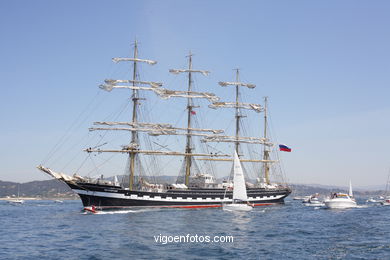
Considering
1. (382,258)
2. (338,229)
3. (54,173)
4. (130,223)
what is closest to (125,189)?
(54,173)

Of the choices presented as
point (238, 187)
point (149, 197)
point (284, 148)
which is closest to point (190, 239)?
point (238, 187)

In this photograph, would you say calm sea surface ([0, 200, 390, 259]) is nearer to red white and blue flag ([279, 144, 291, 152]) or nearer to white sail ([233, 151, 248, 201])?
white sail ([233, 151, 248, 201])

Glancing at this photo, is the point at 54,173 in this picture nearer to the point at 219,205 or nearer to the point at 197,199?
the point at 197,199

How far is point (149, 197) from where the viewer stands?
64188 mm

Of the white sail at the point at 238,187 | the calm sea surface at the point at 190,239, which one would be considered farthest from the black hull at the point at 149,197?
the calm sea surface at the point at 190,239

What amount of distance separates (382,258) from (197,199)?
151 feet

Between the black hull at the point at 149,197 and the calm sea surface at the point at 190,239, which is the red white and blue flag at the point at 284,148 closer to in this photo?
the black hull at the point at 149,197

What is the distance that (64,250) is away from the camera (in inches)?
1081

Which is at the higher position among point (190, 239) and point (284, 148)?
point (284, 148)

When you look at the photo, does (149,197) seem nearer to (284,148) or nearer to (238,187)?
(238,187)

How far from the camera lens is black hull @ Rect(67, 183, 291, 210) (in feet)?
198

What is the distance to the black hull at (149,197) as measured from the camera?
198 feet

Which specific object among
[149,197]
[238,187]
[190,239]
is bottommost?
[190,239]

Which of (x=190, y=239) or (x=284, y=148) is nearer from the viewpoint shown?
(x=190, y=239)
